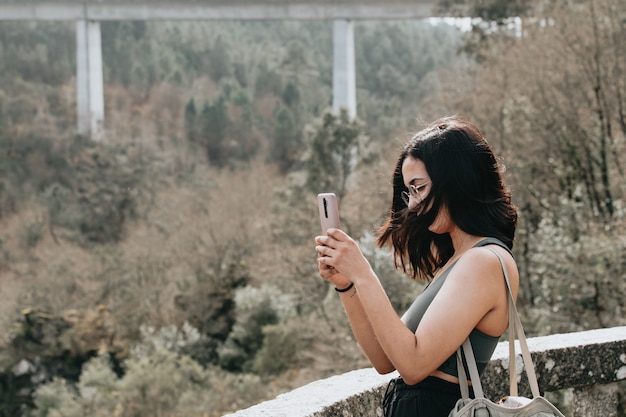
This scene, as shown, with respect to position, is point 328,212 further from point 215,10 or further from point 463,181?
point 215,10

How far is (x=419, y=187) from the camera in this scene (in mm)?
2074

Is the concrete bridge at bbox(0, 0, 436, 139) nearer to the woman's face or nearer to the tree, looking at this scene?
the tree

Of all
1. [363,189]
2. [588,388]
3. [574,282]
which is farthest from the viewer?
[363,189]

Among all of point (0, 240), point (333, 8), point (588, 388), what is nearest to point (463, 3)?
point (333, 8)

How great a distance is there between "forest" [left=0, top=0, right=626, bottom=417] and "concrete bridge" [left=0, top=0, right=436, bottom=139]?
119 inches

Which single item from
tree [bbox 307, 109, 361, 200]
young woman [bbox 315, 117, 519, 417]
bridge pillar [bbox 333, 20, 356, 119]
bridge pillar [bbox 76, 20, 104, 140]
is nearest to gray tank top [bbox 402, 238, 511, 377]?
young woman [bbox 315, 117, 519, 417]

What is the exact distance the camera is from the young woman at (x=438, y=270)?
189 cm

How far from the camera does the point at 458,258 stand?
2037 mm

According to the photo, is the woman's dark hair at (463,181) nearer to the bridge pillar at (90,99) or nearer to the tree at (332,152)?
the tree at (332,152)

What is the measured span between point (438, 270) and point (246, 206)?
2274 centimetres

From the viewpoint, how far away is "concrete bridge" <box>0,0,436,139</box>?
102 ft

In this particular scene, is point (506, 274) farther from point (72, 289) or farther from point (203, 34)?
point (203, 34)

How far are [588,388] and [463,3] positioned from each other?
21.5m

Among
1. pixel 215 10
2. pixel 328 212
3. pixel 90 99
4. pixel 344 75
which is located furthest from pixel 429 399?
pixel 90 99
